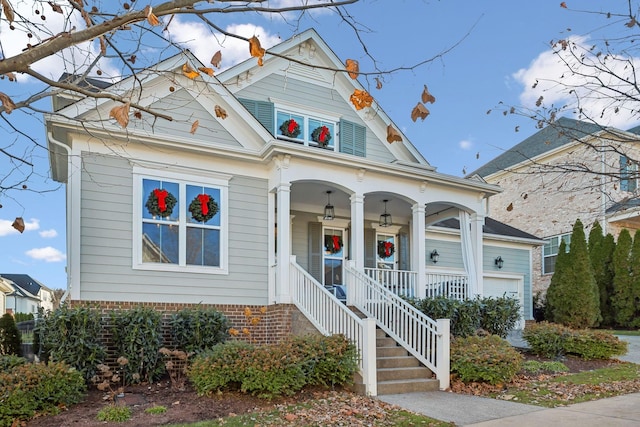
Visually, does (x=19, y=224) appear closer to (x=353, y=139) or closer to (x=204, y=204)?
(x=204, y=204)

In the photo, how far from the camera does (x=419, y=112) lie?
400 cm

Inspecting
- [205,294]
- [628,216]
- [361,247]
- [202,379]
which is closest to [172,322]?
[205,294]

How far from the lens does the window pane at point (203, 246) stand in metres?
9.62

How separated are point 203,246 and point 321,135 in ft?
13.9

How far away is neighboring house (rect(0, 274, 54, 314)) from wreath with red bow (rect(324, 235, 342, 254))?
1628 inches

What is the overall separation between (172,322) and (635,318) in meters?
16.7

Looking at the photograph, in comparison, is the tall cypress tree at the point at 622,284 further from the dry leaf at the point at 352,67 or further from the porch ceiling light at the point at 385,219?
the dry leaf at the point at 352,67

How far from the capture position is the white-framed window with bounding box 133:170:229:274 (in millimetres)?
9205

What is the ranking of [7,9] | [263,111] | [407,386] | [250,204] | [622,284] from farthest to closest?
[622,284] < [263,111] < [250,204] < [407,386] < [7,9]

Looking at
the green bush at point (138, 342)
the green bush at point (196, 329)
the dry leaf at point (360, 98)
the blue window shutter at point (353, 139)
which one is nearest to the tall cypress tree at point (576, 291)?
the blue window shutter at point (353, 139)

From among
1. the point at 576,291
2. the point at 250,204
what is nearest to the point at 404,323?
the point at 250,204

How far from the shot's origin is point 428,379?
8.05 metres

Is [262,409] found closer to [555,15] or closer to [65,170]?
[555,15]

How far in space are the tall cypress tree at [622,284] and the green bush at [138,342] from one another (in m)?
16.7
